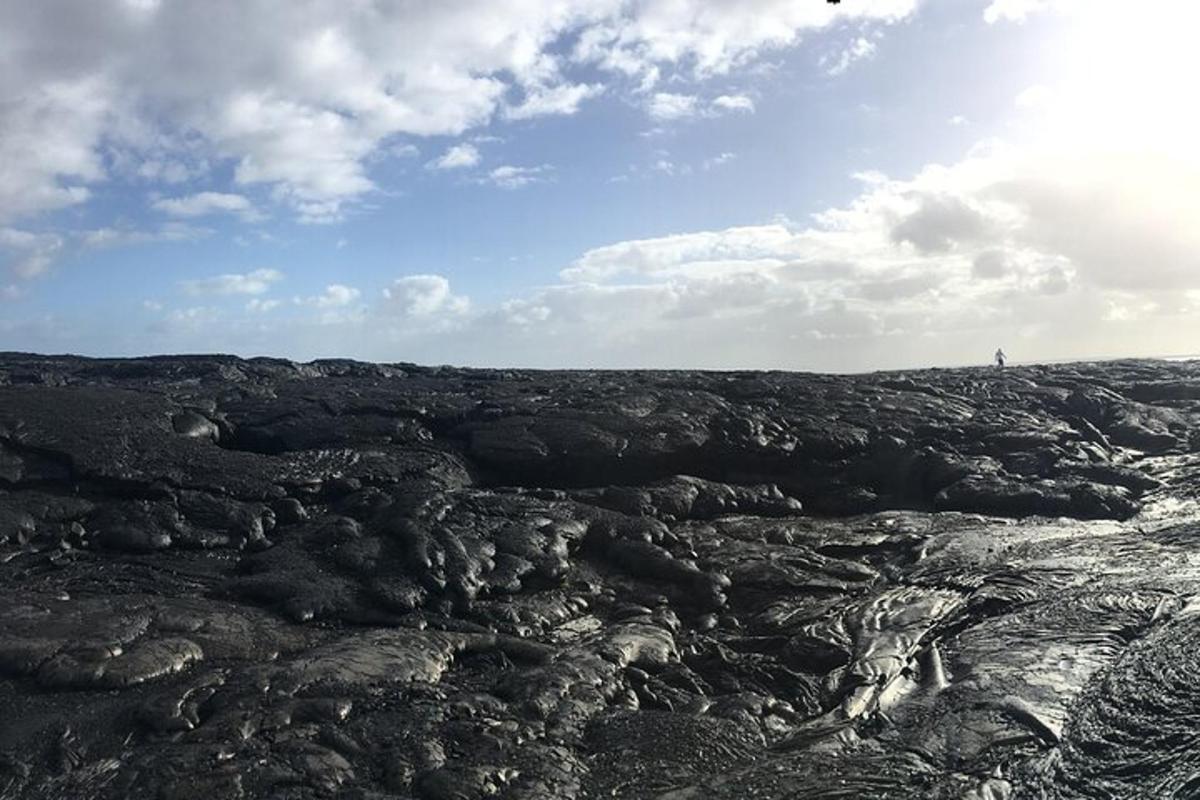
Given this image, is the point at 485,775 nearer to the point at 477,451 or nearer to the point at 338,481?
the point at 338,481

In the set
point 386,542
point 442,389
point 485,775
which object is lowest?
point 485,775

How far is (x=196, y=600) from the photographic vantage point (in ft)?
32.2

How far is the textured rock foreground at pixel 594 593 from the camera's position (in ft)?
22.5

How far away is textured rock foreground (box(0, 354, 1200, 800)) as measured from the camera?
685 cm

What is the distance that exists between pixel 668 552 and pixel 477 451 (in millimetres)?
4602

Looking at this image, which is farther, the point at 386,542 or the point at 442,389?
the point at 442,389

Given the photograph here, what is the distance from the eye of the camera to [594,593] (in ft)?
36.0

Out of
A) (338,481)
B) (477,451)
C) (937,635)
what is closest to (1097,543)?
(937,635)

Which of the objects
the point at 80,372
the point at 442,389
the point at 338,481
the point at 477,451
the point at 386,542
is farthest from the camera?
the point at 80,372

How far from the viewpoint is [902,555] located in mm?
12570

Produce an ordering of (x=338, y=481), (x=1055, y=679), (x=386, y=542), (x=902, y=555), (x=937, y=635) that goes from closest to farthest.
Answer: (x=1055, y=679) → (x=937, y=635) → (x=386, y=542) → (x=902, y=555) → (x=338, y=481)

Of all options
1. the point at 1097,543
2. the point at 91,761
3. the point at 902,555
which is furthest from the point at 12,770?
the point at 1097,543

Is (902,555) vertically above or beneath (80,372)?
beneath

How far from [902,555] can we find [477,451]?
7.09 metres
